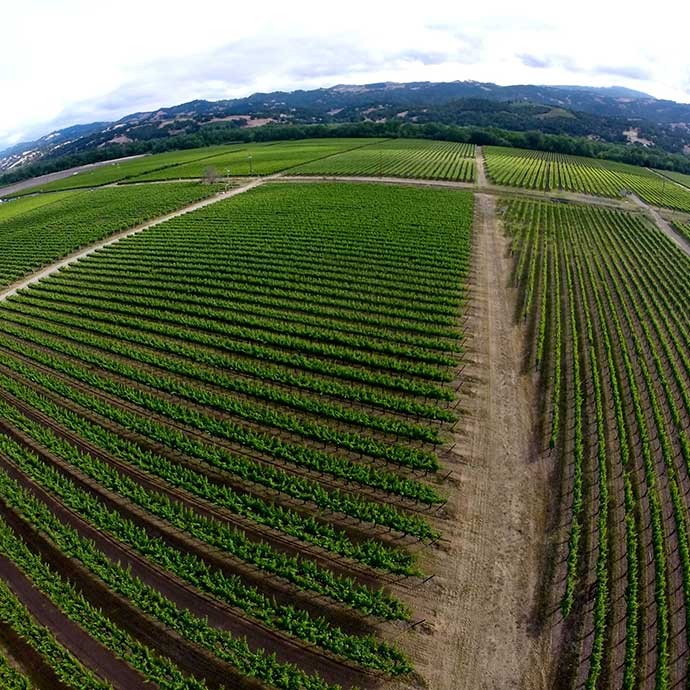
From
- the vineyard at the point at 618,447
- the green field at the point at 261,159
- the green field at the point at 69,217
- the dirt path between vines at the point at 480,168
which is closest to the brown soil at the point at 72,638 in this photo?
the vineyard at the point at 618,447

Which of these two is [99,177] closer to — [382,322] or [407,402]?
[382,322]

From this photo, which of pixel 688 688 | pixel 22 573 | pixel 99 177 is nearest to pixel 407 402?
pixel 688 688

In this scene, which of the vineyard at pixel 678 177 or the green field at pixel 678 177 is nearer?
the green field at pixel 678 177

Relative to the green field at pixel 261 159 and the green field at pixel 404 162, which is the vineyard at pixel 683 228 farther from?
the green field at pixel 261 159

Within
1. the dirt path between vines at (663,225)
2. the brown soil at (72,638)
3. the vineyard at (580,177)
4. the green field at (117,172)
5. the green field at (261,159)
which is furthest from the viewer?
the green field at (117,172)

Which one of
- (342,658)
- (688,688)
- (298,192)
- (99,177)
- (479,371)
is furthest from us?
(99,177)

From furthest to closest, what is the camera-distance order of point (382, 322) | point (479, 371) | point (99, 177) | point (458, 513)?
1. point (99, 177)
2. point (382, 322)
3. point (479, 371)
4. point (458, 513)
